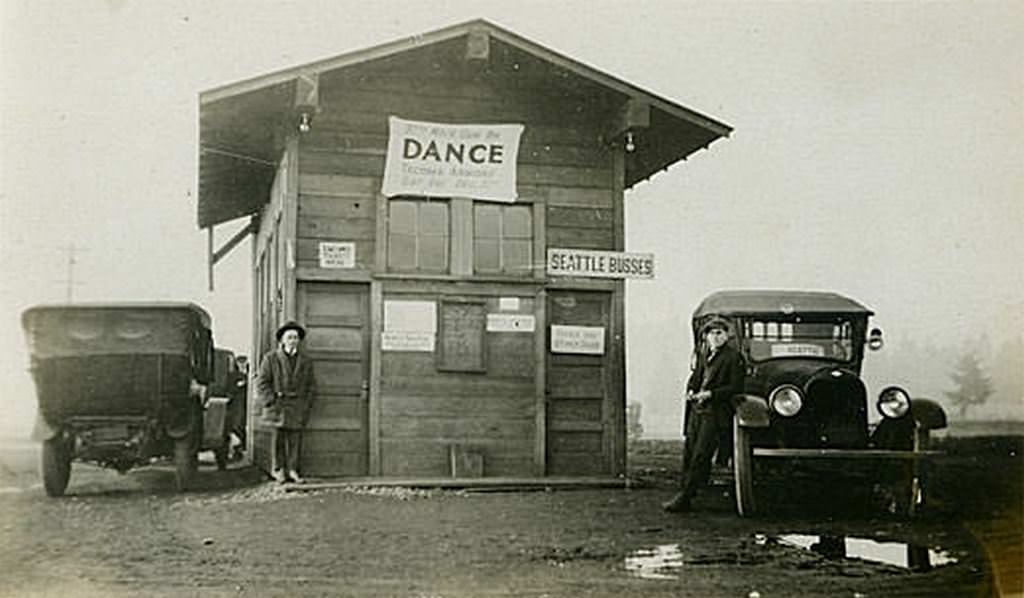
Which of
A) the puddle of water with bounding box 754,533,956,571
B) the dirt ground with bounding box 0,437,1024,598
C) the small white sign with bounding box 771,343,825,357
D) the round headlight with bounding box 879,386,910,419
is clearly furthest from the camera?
the small white sign with bounding box 771,343,825,357

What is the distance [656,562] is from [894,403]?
104 cm

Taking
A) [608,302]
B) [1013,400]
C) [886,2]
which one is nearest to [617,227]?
[608,302]

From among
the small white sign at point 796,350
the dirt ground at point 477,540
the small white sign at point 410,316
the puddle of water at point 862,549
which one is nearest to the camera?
the dirt ground at point 477,540

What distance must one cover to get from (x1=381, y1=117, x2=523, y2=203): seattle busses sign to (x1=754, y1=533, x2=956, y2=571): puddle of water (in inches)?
63.9

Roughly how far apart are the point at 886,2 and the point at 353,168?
207cm

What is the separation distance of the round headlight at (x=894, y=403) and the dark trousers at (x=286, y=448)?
2.09 metres

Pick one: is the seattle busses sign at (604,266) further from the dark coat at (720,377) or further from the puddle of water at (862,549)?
the puddle of water at (862,549)

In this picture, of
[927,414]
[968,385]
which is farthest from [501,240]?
[968,385]

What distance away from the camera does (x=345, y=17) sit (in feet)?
13.0

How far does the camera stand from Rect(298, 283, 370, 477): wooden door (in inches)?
162

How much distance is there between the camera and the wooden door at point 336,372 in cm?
411

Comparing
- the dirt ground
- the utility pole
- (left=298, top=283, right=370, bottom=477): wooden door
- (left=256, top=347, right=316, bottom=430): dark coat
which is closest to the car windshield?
the dirt ground

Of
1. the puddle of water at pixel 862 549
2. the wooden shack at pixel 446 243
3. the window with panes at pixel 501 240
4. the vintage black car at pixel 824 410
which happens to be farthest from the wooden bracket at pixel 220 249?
the puddle of water at pixel 862 549

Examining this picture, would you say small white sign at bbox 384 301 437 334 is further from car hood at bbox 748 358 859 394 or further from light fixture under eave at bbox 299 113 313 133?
car hood at bbox 748 358 859 394
